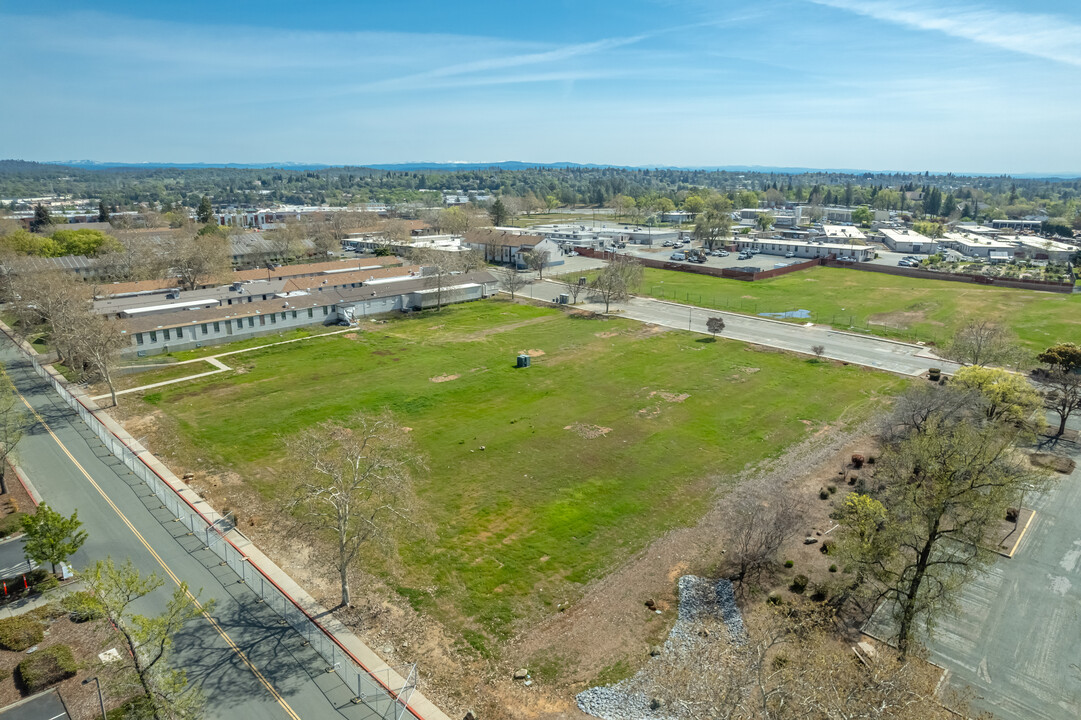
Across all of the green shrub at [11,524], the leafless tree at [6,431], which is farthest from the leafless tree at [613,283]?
the green shrub at [11,524]

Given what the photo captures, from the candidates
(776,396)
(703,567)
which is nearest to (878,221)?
(776,396)

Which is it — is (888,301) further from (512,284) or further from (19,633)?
(19,633)

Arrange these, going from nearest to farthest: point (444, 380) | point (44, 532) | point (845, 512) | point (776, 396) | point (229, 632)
Result: point (229, 632) < point (44, 532) < point (845, 512) < point (776, 396) < point (444, 380)

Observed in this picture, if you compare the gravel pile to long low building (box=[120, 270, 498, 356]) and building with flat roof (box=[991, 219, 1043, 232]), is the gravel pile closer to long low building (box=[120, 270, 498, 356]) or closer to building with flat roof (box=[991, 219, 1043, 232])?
long low building (box=[120, 270, 498, 356])

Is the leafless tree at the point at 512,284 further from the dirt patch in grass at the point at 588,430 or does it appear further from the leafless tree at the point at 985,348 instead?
the leafless tree at the point at 985,348

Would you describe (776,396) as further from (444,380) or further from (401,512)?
(401,512)

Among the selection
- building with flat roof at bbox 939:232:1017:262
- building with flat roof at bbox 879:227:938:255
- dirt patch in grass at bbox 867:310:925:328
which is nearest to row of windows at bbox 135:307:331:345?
dirt patch in grass at bbox 867:310:925:328

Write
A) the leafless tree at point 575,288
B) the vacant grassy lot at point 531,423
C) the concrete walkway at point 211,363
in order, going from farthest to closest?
1. the leafless tree at point 575,288
2. the concrete walkway at point 211,363
3. the vacant grassy lot at point 531,423
